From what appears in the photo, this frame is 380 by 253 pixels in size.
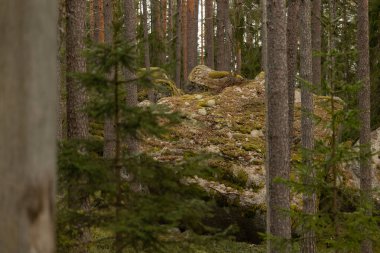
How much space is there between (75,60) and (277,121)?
12.5ft

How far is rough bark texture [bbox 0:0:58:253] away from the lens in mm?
2410

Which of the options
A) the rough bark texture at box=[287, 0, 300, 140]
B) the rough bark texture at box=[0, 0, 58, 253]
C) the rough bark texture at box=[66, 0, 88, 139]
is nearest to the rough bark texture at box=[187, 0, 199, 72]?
the rough bark texture at box=[287, 0, 300, 140]

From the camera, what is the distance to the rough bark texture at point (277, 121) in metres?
10.1

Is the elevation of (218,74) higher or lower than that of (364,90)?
higher

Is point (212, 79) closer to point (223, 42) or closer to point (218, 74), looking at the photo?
point (218, 74)

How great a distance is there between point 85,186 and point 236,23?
13332mm

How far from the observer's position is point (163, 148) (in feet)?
47.6

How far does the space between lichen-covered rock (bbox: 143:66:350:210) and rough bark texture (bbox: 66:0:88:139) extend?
3557 millimetres

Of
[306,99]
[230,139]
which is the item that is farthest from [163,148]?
[306,99]

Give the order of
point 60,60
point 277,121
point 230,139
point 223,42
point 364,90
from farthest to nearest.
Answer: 1. point 223,42
2. point 60,60
3. point 230,139
4. point 364,90
5. point 277,121

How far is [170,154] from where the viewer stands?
46.8ft

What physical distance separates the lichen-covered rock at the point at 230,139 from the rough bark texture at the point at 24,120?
10.4 m

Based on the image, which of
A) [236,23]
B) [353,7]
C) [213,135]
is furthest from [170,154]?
[353,7]

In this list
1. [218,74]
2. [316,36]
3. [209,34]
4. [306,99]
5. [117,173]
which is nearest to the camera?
[117,173]
